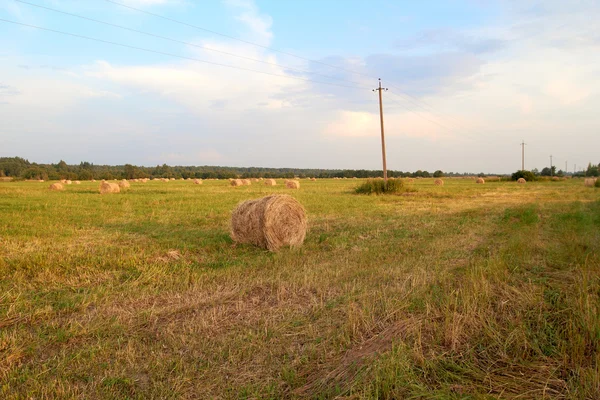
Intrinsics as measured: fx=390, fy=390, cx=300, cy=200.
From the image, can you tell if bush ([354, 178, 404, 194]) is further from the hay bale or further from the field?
the field

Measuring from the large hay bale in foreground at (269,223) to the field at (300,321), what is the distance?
667mm

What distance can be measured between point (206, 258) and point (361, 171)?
4238 inches

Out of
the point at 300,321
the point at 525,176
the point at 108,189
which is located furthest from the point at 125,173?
the point at 300,321

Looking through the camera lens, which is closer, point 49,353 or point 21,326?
point 49,353

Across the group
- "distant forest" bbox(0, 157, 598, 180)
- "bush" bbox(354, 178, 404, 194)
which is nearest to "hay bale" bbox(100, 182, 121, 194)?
"bush" bbox(354, 178, 404, 194)

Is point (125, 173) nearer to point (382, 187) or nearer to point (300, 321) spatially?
point (382, 187)

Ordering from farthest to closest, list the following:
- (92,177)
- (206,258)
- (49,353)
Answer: (92,177), (206,258), (49,353)

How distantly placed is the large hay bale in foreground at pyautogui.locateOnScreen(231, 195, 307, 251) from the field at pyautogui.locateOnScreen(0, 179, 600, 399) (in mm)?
667

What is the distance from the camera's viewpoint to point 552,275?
6145mm

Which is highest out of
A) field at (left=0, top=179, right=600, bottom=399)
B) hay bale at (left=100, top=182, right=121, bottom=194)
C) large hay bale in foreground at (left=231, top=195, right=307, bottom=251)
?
hay bale at (left=100, top=182, right=121, bottom=194)

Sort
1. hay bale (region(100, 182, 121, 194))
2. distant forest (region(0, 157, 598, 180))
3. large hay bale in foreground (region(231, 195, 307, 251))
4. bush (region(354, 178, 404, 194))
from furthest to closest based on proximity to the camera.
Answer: distant forest (region(0, 157, 598, 180)), bush (region(354, 178, 404, 194)), hay bale (region(100, 182, 121, 194)), large hay bale in foreground (region(231, 195, 307, 251))

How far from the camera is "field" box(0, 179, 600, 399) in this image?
3.34 m

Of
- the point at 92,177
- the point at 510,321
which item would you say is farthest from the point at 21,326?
the point at 92,177

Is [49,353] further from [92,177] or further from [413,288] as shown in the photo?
[92,177]
